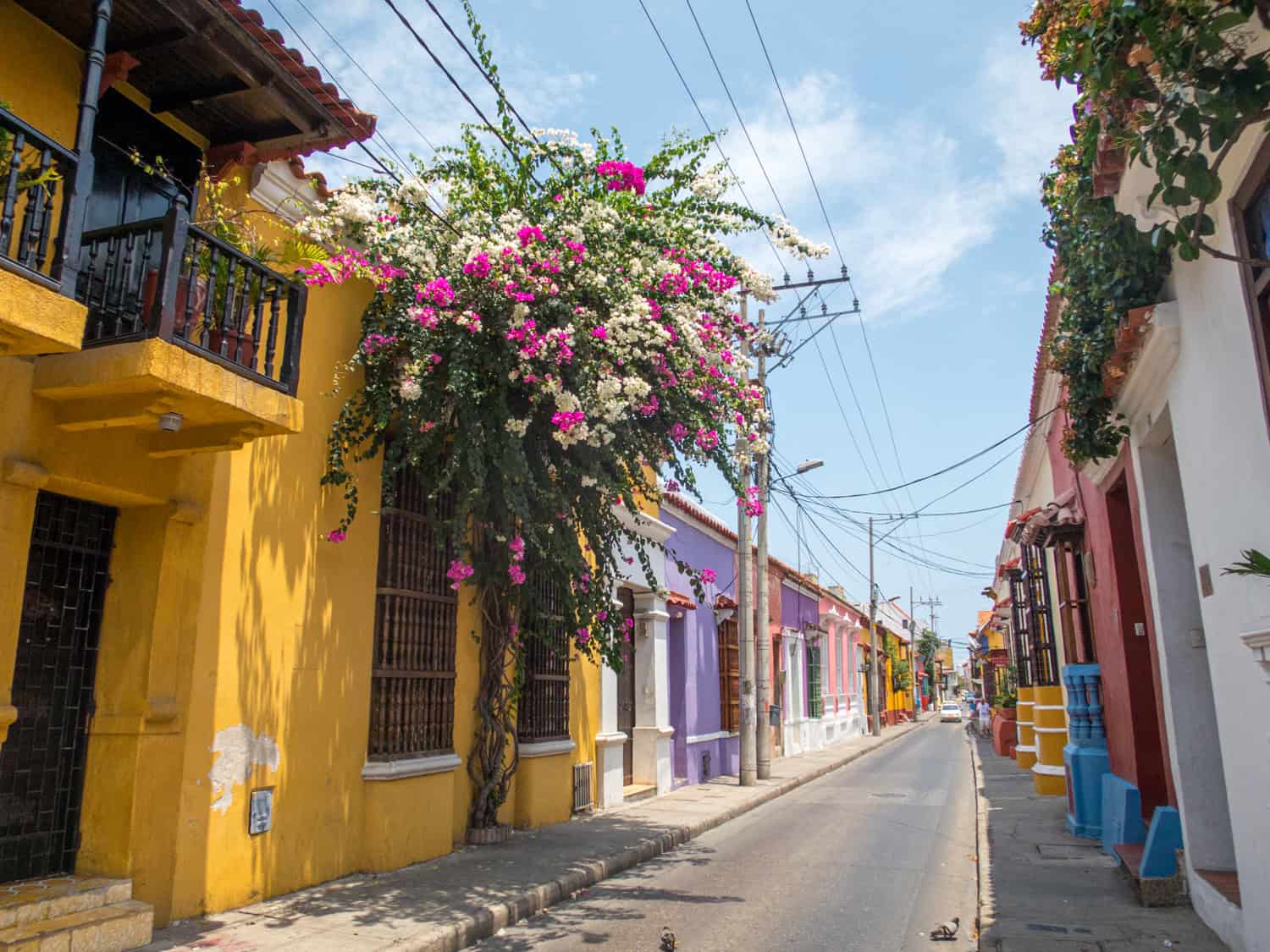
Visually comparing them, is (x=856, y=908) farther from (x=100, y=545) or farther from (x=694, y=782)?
(x=694, y=782)

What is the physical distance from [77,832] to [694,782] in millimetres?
11504

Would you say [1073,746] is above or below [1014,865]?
above

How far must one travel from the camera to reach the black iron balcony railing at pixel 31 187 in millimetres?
4207

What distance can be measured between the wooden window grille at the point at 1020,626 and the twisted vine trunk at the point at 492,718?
8.72 metres

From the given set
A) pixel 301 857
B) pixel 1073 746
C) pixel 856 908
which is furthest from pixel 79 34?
pixel 1073 746

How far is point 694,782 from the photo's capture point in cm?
1583

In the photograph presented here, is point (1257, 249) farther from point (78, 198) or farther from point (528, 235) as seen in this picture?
point (78, 198)

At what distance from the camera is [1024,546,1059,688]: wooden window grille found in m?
13.1

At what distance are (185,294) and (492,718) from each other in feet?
17.5

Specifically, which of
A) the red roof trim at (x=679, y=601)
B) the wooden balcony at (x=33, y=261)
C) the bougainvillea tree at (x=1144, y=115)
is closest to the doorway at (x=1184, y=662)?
the bougainvillea tree at (x=1144, y=115)

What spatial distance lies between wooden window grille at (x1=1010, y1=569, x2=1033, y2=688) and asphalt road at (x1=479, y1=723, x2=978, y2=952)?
327 centimetres

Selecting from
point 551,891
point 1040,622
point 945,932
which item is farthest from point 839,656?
point 945,932

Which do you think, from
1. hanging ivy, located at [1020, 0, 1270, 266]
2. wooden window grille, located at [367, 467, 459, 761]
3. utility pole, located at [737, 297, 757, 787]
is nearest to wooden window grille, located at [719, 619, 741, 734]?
utility pole, located at [737, 297, 757, 787]

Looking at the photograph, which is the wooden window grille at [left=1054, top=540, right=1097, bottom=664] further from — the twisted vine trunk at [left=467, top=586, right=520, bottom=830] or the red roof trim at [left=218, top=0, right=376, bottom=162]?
the red roof trim at [left=218, top=0, right=376, bottom=162]
